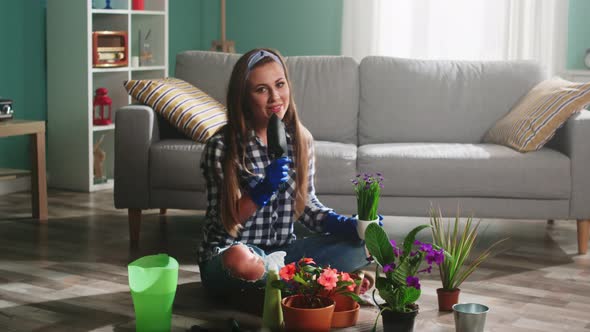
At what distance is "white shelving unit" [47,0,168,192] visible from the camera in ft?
16.9

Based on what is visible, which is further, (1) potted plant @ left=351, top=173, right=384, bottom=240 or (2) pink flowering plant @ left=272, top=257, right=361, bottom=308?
(1) potted plant @ left=351, top=173, right=384, bottom=240

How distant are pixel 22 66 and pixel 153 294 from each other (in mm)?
2964

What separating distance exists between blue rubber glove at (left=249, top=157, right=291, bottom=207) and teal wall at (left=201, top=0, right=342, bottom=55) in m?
3.55

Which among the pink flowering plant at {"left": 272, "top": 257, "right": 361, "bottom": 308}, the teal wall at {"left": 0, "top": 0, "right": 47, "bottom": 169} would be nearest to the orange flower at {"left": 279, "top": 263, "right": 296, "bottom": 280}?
the pink flowering plant at {"left": 272, "top": 257, "right": 361, "bottom": 308}

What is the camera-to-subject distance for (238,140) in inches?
114

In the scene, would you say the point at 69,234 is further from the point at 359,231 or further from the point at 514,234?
the point at 514,234

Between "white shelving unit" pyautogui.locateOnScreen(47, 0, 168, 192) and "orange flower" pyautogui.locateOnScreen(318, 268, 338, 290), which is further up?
"white shelving unit" pyautogui.locateOnScreen(47, 0, 168, 192)

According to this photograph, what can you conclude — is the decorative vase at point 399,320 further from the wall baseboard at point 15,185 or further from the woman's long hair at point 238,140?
the wall baseboard at point 15,185

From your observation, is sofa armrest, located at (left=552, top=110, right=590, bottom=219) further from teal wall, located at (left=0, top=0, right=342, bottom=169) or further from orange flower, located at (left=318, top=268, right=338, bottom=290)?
teal wall, located at (left=0, top=0, right=342, bottom=169)

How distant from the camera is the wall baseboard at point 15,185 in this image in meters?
5.13

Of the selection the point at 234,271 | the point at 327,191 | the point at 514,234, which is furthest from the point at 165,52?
the point at 234,271

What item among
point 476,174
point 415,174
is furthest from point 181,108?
point 476,174

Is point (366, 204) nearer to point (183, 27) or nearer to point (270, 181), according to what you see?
point (270, 181)

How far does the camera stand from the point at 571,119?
3826mm
